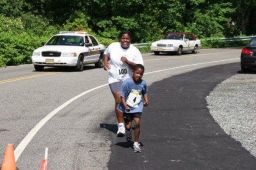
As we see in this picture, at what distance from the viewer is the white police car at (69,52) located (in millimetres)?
22953

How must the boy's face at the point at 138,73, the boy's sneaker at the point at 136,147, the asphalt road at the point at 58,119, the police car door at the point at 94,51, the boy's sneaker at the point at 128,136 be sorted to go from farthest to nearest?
the police car door at the point at 94,51 → the boy's sneaker at the point at 128,136 → the boy's face at the point at 138,73 → the boy's sneaker at the point at 136,147 → the asphalt road at the point at 58,119

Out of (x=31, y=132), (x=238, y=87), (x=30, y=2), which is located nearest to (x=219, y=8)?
(x=30, y=2)

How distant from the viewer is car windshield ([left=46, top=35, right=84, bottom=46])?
24531mm

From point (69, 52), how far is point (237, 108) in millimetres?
11042

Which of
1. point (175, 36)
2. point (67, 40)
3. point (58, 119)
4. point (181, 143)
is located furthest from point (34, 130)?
point (175, 36)

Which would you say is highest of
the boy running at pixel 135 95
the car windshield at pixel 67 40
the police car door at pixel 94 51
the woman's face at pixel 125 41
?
the woman's face at pixel 125 41

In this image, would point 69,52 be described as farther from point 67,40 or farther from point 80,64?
point 67,40

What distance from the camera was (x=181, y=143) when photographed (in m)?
9.05

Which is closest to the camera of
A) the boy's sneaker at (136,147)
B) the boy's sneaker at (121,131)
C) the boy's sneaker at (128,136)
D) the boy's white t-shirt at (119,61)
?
the boy's sneaker at (136,147)

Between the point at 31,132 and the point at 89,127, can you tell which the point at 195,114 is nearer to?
the point at 89,127

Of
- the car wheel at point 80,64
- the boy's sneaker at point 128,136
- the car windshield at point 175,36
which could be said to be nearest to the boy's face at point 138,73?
the boy's sneaker at point 128,136

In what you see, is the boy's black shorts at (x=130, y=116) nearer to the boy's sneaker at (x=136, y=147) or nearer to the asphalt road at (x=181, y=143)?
the asphalt road at (x=181, y=143)

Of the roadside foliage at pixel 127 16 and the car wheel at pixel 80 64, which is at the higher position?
the roadside foliage at pixel 127 16

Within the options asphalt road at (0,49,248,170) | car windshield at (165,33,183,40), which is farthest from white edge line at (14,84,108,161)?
car windshield at (165,33,183,40)
